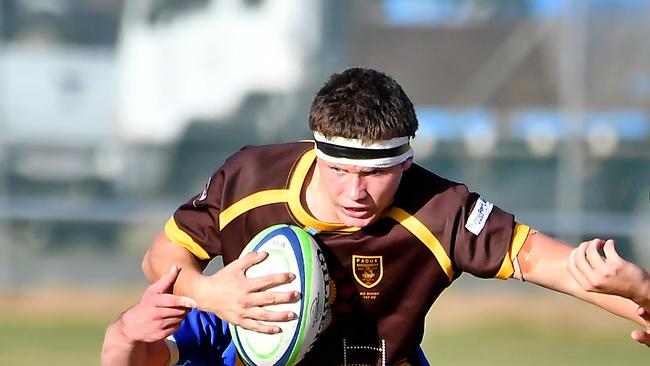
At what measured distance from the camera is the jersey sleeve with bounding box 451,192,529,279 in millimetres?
4488

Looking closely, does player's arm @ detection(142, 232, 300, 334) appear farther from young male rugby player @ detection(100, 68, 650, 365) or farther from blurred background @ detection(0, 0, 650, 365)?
blurred background @ detection(0, 0, 650, 365)

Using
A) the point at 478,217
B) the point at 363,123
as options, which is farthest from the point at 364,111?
the point at 478,217

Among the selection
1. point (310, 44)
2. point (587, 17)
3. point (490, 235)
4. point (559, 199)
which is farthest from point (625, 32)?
point (490, 235)

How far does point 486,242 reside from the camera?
177 inches

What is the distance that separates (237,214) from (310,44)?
23.3 feet

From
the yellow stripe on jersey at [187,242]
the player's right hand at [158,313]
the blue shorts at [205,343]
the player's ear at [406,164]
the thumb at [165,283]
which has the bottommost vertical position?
the blue shorts at [205,343]

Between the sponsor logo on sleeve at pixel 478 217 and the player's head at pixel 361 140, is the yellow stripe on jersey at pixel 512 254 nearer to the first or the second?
the sponsor logo on sleeve at pixel 478 217

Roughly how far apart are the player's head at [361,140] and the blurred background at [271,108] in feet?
23.5

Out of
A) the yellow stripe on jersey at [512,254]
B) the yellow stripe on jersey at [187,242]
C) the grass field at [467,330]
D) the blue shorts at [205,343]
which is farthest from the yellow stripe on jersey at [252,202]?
the grass field at [467,330]

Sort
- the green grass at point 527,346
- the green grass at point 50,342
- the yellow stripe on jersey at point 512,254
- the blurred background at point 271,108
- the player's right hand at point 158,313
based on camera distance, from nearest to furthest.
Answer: the player's right hand at point 158,313 < the yellow stripe on jersey at point 512,254 < the green grass at point 50,342 < the green grass at point 527,346 < the blurred background at point 271,108

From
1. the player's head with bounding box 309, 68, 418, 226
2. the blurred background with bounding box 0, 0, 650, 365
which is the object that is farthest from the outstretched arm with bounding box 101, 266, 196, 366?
the blurred background with bounding box 0, 0, 650, 365

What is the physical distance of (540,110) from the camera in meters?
11.6

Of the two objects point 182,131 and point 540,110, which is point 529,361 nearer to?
point 540,110

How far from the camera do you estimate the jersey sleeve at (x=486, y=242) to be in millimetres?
4488
